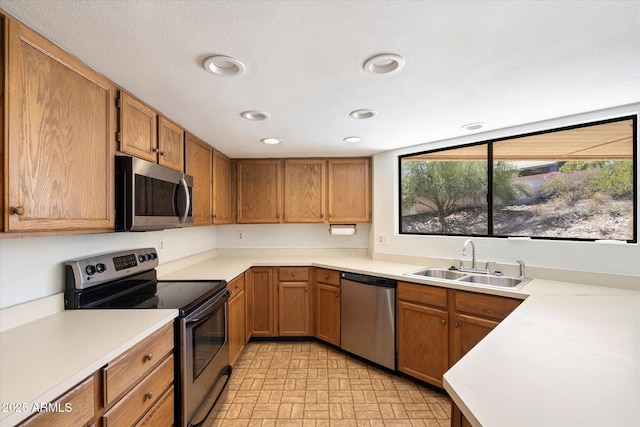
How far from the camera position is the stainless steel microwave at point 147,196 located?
5.26 ft

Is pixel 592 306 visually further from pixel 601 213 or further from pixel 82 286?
pixel 82 286

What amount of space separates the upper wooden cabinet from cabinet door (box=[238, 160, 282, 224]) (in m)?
1.20

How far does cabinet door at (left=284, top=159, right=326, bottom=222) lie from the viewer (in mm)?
3508

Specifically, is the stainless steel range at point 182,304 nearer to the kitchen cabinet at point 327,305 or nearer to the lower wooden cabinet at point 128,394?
the lower wooden cabinet at point 128,394

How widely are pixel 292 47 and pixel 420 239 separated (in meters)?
2.36

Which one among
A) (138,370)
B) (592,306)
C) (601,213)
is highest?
(601,213)

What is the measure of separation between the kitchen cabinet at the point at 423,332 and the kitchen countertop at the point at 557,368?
0.68 meters

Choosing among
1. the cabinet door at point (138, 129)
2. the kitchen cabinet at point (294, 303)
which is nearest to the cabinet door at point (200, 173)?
the cabinet door at point (138, 129)

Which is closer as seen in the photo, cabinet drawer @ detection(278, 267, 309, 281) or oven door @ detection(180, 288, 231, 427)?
oven door @ detection(180, 288, 231, 427)

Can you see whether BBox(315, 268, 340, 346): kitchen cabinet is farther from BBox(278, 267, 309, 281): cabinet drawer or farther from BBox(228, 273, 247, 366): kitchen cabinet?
BBox(228, 273, 247, 366): kitchen cabinet

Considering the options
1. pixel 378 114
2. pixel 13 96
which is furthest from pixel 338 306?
pixel 13 96

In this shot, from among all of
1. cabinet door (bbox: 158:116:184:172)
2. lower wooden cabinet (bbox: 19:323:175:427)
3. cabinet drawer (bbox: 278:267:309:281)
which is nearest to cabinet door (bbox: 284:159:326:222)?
cabinet drawer (bbox: 278:267:309:281)

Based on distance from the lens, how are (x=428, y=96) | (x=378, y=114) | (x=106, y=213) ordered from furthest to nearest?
(x=378, y=114) → (x=428, y=96) → (x=106, y=213)

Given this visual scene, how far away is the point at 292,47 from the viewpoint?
4.21ft
